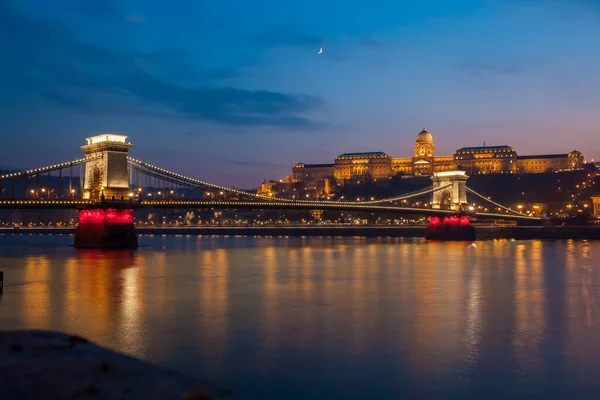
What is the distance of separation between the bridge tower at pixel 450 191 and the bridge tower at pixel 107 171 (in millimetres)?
43199

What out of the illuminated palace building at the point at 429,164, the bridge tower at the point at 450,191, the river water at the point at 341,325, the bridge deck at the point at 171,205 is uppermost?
the illuminated palace building at the point at 429,164

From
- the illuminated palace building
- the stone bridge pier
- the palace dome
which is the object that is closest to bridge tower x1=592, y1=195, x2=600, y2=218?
the illuminated palace building

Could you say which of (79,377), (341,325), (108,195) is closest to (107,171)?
(108,195)

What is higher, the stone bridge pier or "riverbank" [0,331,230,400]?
the stone bridge pier

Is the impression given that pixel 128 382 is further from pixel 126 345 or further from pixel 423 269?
pixel 423 269

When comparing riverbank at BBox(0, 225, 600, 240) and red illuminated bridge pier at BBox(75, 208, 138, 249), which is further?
riverbank at BBox(0, 225, 600, 240)

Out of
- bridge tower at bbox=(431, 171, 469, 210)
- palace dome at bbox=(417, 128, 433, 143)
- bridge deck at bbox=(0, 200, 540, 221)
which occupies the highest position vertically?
palace dome at bbox=(417, 128, 433, 143)

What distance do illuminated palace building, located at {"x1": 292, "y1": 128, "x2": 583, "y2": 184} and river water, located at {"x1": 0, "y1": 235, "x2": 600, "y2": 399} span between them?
460ft

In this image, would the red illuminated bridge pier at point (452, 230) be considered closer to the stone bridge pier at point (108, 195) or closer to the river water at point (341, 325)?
the stone bridge pier at point (108, 195)

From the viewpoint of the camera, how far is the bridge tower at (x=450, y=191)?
7944cm

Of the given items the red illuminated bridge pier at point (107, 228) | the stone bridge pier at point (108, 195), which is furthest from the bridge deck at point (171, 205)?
the red illuminated bridge pier at point (107, 228)

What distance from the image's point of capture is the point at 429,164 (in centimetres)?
17475

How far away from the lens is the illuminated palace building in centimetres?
16650

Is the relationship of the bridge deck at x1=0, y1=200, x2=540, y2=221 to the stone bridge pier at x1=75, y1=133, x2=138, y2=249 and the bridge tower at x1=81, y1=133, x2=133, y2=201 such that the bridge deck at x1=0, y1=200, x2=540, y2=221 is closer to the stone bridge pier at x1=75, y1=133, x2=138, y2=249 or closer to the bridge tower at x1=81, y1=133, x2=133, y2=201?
the stone bridge pier at x1=75, y1=133, x2=138, y2=249
